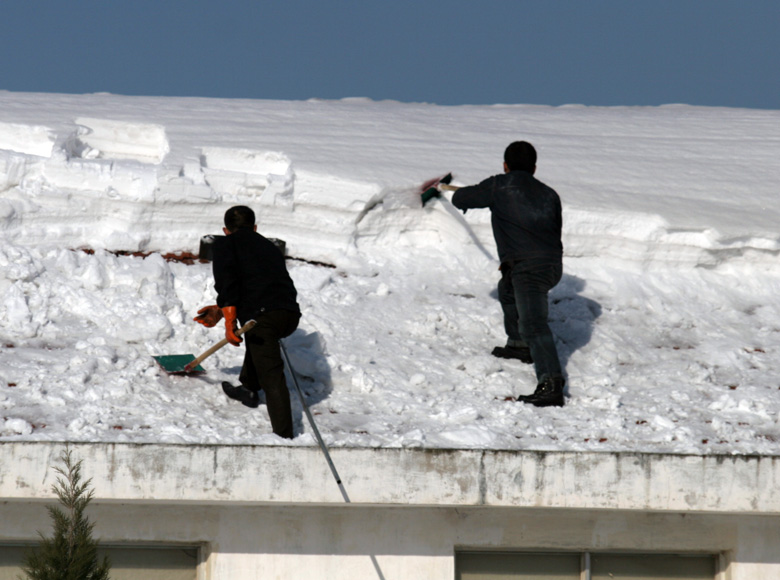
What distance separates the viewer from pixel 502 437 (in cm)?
451

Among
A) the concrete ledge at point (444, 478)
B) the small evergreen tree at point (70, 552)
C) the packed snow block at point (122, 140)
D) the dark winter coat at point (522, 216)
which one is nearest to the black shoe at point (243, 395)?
the concrete ledge at point (444, 478)

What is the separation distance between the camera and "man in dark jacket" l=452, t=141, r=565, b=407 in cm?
503

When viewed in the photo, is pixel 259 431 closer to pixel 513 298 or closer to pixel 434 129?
pixel 513 298

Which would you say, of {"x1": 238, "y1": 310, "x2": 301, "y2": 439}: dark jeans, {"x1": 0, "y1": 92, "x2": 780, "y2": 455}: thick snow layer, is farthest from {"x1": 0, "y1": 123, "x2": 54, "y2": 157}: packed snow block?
{"x1": 238, "y1": 310, "x2": 301, "y2": 439}: dark jeans

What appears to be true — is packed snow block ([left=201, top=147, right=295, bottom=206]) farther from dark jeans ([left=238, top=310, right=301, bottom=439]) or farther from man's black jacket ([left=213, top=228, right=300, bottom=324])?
dark jeans ([left=238, top=310, right=301, bottom=439])

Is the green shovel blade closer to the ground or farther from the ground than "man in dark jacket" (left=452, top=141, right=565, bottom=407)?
closer to the ground

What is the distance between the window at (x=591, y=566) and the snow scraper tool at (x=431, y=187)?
2.88m

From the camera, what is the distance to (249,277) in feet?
15.3

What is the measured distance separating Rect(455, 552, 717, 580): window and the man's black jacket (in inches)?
64.8

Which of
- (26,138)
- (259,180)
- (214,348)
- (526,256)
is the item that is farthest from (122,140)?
(526,256)

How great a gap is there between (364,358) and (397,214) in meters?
1.64

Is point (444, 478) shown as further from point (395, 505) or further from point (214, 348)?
point (214, 348)

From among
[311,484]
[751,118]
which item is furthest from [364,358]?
[751,118]

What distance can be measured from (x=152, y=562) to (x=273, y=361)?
3.73ft
